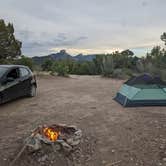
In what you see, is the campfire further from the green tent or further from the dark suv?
the green tent

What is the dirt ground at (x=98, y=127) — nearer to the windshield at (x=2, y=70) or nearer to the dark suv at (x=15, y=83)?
the dark suv at (x=15, y=83)

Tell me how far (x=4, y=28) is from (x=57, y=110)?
16607 mm

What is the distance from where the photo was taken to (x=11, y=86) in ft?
31.7

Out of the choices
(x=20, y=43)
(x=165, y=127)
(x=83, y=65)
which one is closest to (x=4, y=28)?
(x=20, y=43)

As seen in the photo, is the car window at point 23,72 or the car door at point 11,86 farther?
the car window at point 23,72

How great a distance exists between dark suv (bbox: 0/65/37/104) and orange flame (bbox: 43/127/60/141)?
404 cm

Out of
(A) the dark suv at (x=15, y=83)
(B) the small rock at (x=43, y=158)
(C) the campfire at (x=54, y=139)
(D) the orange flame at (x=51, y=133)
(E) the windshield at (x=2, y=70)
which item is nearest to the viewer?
(B) the small rock at (x=43, y=158)

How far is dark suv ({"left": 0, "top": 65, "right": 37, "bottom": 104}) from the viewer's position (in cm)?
933

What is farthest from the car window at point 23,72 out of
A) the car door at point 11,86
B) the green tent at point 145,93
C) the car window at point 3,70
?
the green tent at point 145,93

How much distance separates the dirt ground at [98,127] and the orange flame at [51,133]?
0.51 metres

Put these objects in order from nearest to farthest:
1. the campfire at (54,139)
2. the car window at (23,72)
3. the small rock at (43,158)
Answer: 1. the small rock at (43,158)
2. the campfire at (54,139)
3. the car window at (23,72)

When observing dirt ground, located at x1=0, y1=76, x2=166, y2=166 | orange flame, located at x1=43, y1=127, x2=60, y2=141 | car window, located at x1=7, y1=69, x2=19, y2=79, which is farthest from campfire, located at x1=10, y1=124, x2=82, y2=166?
car window, located at x1=7, y1=69, x2=19, y2=79

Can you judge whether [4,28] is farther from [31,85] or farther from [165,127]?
[165,127]

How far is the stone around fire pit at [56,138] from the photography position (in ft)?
16.7
